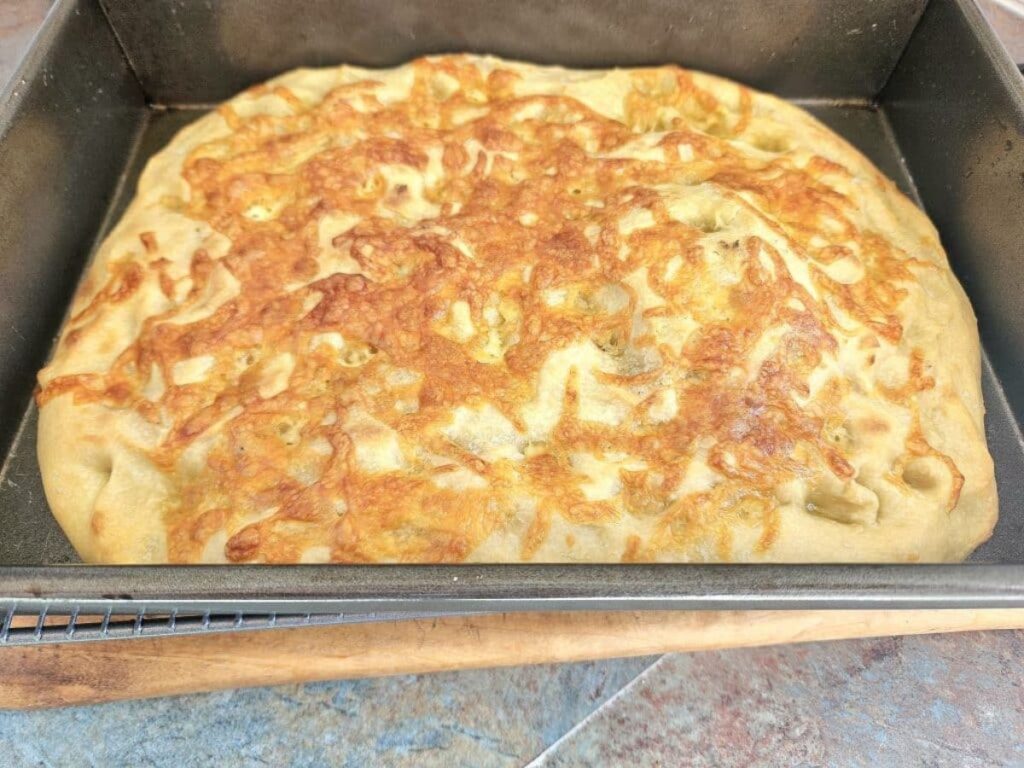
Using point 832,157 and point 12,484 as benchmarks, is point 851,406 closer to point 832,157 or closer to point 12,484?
point 832,157

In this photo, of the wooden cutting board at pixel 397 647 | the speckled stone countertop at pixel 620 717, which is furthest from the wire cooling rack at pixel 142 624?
the speckled stone countertop at pixel 620 717

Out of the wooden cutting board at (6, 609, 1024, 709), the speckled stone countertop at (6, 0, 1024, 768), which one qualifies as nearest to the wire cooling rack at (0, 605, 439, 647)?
the wooden cutting board at (6, 609, 1024, 709)

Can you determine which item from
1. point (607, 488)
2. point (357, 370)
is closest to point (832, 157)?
point (607, 488)

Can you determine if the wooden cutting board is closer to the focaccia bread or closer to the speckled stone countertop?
the speckled stone countertop

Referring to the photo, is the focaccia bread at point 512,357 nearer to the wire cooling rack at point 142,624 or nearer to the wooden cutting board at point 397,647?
the wire cooling rack at point 142,624

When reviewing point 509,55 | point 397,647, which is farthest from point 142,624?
point 509,55

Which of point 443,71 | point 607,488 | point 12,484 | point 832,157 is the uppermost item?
point 443,71

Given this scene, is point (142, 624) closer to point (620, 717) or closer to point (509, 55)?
point (620, 717)
